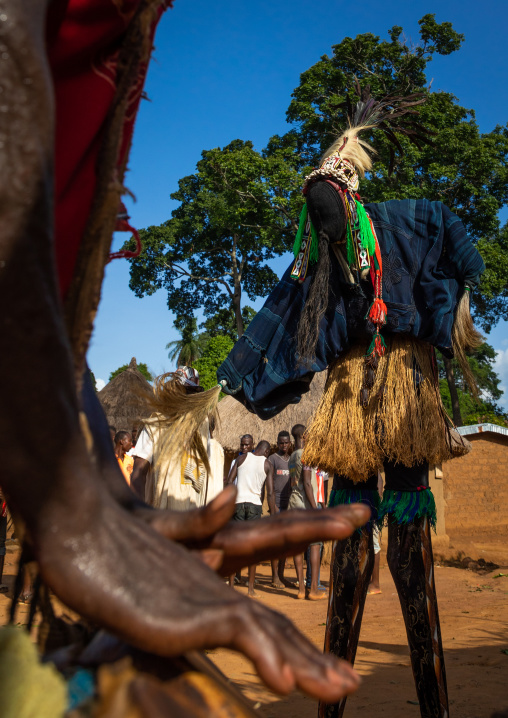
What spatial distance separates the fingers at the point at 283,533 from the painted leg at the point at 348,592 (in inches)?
71.7

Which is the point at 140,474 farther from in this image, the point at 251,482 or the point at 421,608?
the point at 421,608

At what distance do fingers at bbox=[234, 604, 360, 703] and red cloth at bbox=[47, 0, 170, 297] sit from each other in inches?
24.5

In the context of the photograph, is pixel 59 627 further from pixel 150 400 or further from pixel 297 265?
pixel 297 265

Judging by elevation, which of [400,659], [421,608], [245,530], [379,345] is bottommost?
[400,659]

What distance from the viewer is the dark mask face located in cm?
283

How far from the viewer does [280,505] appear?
944 centimetres

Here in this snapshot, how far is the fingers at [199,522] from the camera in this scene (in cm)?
96

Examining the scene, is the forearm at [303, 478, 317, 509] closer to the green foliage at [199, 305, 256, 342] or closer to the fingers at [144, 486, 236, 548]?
the fingers at [144, 486, 236, 548]

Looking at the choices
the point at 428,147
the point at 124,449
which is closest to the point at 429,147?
the point at 428,147

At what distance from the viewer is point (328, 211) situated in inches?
112

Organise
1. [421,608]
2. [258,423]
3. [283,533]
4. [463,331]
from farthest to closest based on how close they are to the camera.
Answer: [258,423]
[463,331]
[421,608]
[283,533]

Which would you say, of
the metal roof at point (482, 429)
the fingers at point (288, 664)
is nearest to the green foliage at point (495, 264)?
the metal roof at point (482, 429)

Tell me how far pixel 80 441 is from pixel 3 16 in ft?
1.69

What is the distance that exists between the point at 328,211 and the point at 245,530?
2.10 meters
